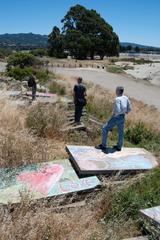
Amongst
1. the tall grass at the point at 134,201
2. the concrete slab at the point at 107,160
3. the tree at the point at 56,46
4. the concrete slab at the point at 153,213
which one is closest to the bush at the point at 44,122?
the concrete slab at the point at 107,160

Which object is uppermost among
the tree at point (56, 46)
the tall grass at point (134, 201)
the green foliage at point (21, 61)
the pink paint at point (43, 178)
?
the pink paint at point (43, 178)

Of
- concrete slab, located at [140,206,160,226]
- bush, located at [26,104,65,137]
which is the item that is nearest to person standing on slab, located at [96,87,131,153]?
bush, located at [26,104,65,137]

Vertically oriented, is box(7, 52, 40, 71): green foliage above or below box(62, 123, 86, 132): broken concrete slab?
below

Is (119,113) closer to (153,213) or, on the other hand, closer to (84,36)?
(153,213)

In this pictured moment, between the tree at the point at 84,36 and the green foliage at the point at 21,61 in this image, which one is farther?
the tree at the point at 84,36

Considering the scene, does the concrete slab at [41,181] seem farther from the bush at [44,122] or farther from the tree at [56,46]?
the tree at [56,46]

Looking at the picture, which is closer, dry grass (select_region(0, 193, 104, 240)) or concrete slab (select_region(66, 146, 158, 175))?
dry grass (select_region(0, 193, 104, 240))

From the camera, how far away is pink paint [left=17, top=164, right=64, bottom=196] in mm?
6457

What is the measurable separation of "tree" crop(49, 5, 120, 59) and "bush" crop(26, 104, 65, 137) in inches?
3346

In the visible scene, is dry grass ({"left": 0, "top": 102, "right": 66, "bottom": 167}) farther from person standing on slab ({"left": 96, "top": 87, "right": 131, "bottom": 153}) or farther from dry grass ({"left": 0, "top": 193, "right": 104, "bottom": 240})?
dry grass ({"left": 0, "top": 193, "right": 104, "bottom": 240})

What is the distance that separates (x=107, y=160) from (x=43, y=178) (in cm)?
163

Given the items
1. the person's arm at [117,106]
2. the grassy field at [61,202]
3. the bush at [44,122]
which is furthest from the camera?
the bush at [44,122]

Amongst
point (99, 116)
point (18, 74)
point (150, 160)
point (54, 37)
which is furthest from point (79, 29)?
point (150, 160)

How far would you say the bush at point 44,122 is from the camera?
962 cm
